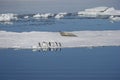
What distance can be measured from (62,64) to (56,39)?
5.92 feet

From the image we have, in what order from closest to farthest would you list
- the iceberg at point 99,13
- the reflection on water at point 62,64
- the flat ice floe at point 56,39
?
1. the reflection on water at point 62,64
2. the flat ice floe at point 56,39
3. the iceberg at point 99,13

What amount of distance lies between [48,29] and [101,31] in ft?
4.80

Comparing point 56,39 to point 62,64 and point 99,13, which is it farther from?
point 99,13

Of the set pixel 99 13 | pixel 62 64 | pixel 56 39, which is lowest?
pixel 62 64

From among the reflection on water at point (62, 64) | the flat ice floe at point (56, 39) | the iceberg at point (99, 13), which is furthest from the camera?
the iceberg at point (99, 13)

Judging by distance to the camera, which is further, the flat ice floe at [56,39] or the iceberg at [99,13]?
the iceberg at [99,13]

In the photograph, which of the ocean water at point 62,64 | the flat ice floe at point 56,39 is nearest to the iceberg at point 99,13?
the flat ice floe at point 56,39

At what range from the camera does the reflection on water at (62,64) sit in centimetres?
578

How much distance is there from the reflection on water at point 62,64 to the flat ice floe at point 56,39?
309mm

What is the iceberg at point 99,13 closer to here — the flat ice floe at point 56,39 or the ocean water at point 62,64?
the flat ice floe at point 56,39

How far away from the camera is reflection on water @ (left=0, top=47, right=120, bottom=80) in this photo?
5781mm

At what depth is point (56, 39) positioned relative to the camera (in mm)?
8141

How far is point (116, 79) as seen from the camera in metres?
5.63

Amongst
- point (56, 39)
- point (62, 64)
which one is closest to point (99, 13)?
point (56, 39)
